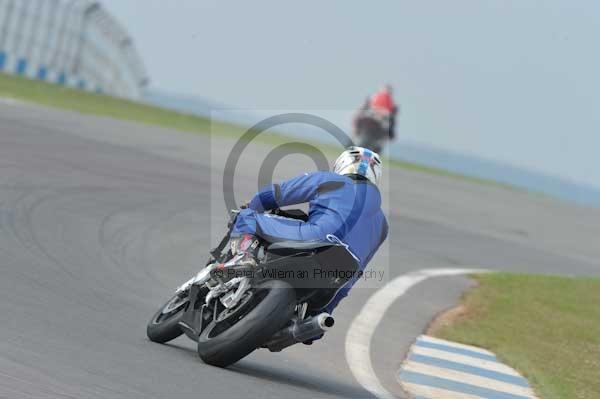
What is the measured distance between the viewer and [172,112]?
3431cm

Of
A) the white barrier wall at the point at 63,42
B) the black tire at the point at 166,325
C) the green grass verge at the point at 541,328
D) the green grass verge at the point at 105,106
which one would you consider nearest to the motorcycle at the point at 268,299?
the black tire at the point at 166,325

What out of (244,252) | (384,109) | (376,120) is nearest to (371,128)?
(376,120)

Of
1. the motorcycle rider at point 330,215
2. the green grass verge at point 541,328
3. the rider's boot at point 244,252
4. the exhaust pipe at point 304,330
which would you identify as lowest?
the green grass verge at point 541,328

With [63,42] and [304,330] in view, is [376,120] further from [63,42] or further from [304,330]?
[304,330]

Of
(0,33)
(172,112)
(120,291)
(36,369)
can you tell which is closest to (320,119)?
(120,291)

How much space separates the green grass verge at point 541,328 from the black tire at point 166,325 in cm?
281

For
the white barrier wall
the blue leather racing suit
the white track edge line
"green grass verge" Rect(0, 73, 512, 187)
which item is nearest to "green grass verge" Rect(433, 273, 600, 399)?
the white track edge line

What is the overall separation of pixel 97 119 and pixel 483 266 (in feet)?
32.5

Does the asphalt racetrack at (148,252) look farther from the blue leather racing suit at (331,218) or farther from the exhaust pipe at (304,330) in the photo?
the blue leather racing suit at (331,218)

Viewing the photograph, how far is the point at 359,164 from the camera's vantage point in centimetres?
755

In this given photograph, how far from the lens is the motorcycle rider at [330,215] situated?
7309 millimetres

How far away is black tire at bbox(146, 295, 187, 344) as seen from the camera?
7766 mm

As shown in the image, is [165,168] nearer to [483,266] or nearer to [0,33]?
[483,266]

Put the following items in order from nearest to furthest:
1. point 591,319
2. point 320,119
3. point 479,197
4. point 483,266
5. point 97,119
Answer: point 320,119
point 591,319
point 483,266
point 97,119
point 479,197
